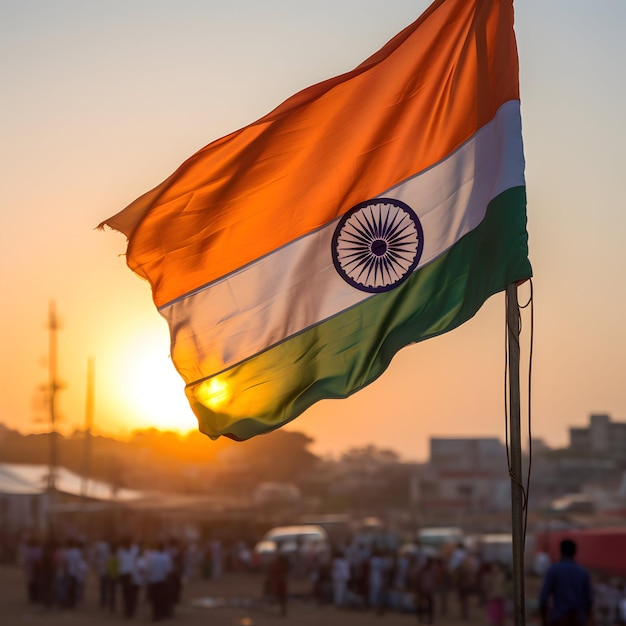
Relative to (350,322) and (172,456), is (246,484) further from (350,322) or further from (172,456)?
(350,322)

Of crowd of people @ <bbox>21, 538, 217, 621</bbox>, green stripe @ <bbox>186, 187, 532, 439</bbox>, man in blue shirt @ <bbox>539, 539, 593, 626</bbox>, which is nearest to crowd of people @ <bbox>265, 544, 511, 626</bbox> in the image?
crowd of people @ <bbox>21, 538, 217, 621</bbox>

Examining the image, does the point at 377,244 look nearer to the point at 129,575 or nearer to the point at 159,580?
the point at 159,580

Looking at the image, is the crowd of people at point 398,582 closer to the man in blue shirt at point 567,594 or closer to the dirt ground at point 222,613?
the dirt ground at point 222,613

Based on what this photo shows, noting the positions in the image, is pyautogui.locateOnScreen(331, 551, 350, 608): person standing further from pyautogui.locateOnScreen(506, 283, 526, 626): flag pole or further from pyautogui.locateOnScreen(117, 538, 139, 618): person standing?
pyautogui.locateOnScreen(506, 283, 526, 626): flag pole

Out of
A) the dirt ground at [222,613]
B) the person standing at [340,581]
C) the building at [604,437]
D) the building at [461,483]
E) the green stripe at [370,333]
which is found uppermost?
the building at [604,437]

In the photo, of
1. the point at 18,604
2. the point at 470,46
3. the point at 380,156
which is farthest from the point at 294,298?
the point at 18,604

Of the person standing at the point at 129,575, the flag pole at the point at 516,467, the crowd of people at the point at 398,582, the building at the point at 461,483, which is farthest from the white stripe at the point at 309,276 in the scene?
the building at the point at 461,483
